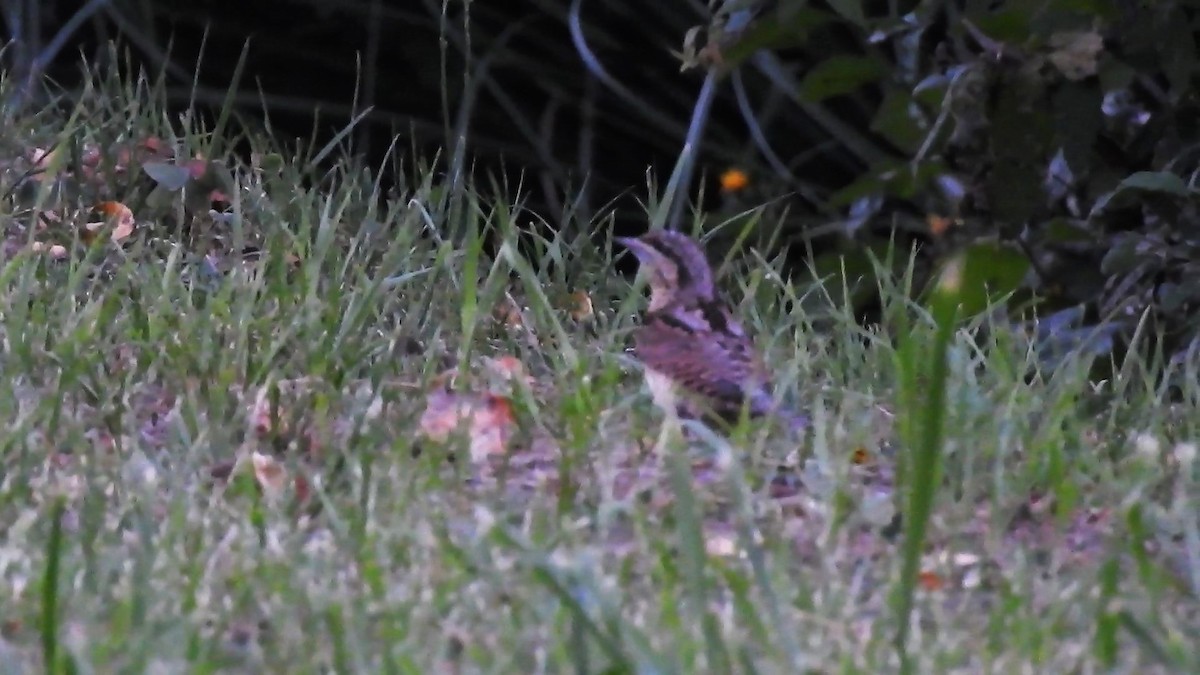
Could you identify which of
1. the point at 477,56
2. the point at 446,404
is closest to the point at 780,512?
the point at 446,404

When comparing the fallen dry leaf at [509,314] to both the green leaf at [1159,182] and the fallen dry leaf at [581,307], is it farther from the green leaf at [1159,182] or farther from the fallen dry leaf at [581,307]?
the green leaf at [1159,182]

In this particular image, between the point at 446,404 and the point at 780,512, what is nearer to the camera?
the point at 780,512

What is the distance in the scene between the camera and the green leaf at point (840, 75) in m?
3.34

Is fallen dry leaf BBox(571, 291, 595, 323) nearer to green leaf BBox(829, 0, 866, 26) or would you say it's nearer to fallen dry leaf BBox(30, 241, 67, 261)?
green leaf BBox(829, 0, 866, 26)

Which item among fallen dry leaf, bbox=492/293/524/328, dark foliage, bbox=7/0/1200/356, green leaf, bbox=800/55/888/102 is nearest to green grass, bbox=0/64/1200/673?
fallen dry leaf, bbox=492/293/524/328

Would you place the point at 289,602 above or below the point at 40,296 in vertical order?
above

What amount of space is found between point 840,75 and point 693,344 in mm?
792

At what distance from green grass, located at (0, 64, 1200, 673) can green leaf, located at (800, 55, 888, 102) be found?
1.25 ft

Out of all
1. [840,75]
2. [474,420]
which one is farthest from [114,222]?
[840,75]

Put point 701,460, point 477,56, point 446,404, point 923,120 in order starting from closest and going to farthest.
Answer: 1. point 701,460
2. point 446,404
3. point 923,120
4. point 477,56

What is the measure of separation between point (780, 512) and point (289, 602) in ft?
2.42

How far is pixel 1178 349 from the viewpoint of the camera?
10.8 ft

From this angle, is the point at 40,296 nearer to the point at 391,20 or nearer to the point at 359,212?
the point at 359,212

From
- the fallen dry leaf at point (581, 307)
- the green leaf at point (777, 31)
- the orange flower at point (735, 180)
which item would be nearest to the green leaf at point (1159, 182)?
the green leaf at point (777, 31)
